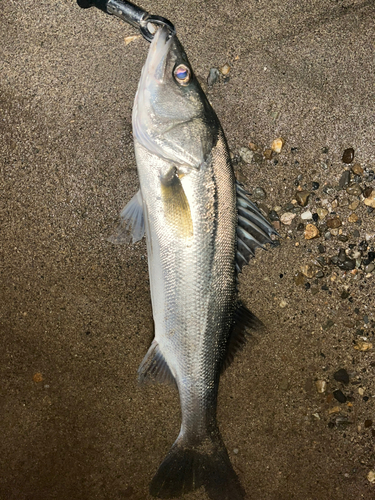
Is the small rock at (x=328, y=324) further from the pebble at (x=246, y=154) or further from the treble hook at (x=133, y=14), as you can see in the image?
the treble hook at (x=133, y=14)

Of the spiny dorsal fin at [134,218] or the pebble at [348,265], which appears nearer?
the spiny dorsal fin at [134,218]

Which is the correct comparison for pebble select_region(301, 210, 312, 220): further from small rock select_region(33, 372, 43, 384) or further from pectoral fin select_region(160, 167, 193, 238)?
small rock select_region(33, 372, 43, 384)

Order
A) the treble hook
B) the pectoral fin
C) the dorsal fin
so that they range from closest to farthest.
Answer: the pectoral fin, the treble hook, the dorsal fin

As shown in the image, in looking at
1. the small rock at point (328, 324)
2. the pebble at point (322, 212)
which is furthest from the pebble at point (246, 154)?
the small rock at point (328, 324)

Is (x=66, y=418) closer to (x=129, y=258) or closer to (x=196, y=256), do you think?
(x=129, y=258)

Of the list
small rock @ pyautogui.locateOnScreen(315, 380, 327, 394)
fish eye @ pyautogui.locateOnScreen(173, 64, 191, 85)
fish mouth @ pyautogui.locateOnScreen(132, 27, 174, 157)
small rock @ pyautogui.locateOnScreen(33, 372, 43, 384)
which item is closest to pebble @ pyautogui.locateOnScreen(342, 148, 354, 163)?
fish eye @ pyautogui.locateOnScreen(173, 64, 191, 85)

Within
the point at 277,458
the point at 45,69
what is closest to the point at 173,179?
the point at 45,69

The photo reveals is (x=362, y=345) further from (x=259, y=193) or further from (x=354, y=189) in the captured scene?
(x=259, y=193)
